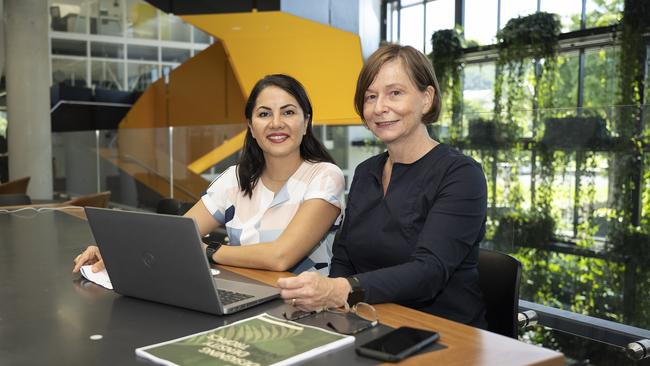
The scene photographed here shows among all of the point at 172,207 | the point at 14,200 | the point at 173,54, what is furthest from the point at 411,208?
the point at 173,54

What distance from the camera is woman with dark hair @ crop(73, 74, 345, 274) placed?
235 cm

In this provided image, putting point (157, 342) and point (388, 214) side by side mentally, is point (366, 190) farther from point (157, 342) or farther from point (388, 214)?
point (157, 342)

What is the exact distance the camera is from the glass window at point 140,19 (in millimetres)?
17828

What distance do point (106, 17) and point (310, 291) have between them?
57.8ft

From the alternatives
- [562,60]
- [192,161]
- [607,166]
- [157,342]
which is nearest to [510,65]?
[562,60]

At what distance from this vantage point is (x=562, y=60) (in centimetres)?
1000

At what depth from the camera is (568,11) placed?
392 inches

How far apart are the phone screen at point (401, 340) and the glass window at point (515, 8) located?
10.1 meters

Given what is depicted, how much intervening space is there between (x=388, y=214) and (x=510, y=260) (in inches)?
16.5

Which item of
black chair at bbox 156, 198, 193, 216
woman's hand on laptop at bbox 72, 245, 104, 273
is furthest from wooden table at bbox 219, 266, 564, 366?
black chair at bbox 156, 198, 193, 216

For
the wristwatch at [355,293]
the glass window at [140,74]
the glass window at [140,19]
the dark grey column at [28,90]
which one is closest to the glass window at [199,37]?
the glass window at [140,19]

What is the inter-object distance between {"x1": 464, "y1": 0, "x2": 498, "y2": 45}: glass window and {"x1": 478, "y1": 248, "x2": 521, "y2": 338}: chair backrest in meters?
9.55

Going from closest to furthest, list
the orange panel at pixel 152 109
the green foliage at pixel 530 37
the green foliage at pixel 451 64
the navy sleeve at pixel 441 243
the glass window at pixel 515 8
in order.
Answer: the navy sleeve at pixel 441 243 < the green foliage at pixel 530 37 < the glass window at pixel 515 8 < the green foliage at pixel 451 64 < the orange panel at pixel 152 109

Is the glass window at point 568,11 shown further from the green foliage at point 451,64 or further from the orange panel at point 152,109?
the orange panel at point 152,109
